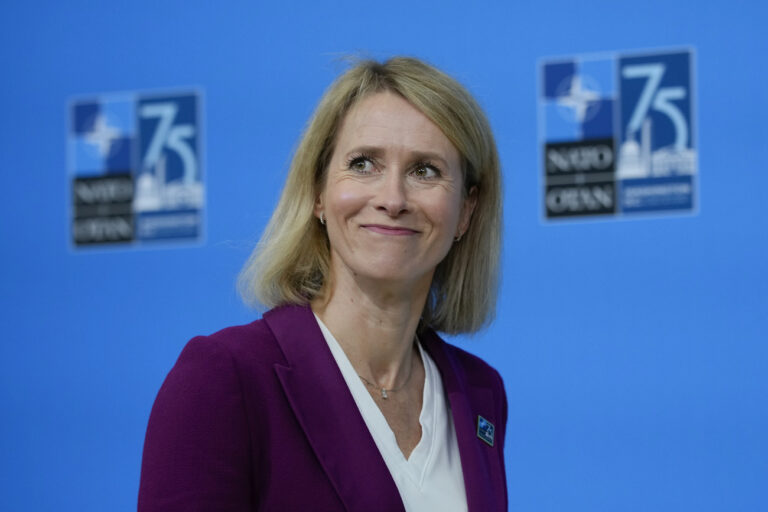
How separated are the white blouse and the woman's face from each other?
0.45ft

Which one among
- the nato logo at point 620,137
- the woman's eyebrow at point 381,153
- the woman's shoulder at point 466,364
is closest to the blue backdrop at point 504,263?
the nato logo at point 620,137

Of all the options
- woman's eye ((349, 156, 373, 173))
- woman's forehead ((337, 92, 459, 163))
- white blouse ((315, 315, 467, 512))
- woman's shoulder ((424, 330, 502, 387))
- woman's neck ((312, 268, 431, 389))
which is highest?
woman's forehead ((337, 92, 459, 163))

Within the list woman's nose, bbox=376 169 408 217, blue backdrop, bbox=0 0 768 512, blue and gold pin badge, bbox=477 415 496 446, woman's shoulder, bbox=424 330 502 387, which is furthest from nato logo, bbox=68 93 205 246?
woman's nose, bbox=376 169 408 217

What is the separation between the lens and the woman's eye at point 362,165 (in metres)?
1.56

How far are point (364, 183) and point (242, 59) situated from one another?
6.05 ft

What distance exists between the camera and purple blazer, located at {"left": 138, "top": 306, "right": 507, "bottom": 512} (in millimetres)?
1336

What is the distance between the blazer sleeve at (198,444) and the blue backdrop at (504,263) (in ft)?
4.76

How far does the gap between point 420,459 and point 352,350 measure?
181mm

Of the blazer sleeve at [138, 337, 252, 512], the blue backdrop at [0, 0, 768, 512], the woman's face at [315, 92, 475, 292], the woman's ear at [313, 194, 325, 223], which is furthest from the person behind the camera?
the blue backdrop at [0, 0, 768, 512]

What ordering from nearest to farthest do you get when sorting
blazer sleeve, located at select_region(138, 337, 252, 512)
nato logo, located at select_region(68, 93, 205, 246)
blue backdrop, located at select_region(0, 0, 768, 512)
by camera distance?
blazer sleeve, located at select_region(138, 337, 252, 512)
blue backdrop, located at select_region(0, 0, 768, 512)
nato logo, located at select_region(68, 93, 205, 246)

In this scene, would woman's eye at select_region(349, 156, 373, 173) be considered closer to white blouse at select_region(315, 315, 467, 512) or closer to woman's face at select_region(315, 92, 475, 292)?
woman's face at select_region(315, 92, 475, 292)

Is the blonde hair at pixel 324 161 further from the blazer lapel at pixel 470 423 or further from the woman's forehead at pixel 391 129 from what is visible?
the blazer lapel at pixel 470 423

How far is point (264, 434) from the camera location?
140cm

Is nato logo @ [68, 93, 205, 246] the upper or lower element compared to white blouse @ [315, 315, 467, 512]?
upper
